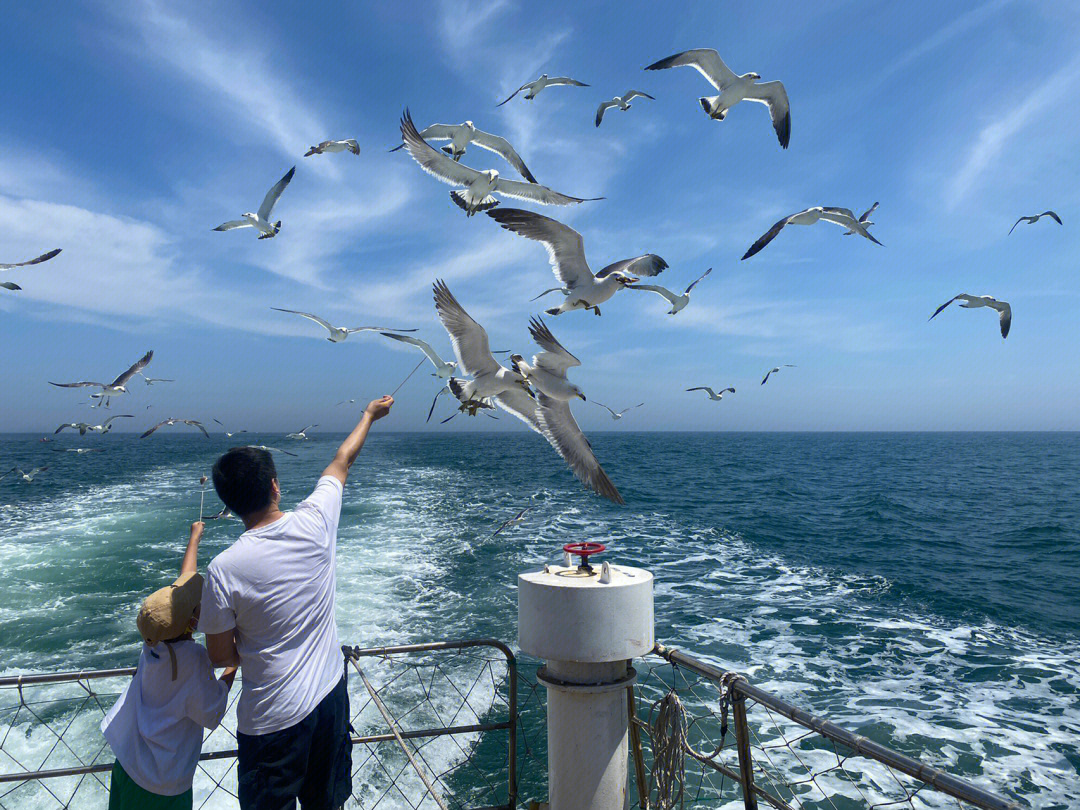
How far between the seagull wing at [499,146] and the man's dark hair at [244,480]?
6.20 metres

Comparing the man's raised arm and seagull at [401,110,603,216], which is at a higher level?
seagull at [401,110,603,216]

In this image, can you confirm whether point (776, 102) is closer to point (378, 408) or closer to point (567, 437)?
point (567, 437)

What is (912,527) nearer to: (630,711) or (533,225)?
(533,225)

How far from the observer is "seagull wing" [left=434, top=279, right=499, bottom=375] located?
16.9ft

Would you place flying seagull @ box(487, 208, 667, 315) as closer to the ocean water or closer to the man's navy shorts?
the man's navy shorts

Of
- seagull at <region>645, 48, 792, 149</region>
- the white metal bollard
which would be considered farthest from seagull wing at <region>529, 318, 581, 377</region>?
seagull at <region>645, 48, 792, 149</region>

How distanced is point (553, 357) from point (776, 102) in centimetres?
461

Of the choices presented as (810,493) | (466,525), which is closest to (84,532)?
(466,525)

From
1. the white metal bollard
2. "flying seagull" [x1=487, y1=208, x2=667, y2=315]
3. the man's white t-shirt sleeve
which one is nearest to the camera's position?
the man's white t-shirt sleeve

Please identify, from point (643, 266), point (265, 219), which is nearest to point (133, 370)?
point (265, 219)

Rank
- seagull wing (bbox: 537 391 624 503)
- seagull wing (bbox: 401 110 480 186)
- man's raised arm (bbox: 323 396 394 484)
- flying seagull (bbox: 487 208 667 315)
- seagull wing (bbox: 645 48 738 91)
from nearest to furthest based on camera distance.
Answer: man's raised arm (bbox: 323 396 394 484)
seagull wing (bbox: 537 391 624 503)
flying seagull (bbox: 487 208 667 315)
seagull wing (bbox: 401 110 480 186)
seagull wing (bbox: 645 48 738 91)

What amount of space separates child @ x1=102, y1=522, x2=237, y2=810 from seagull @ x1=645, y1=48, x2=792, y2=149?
24.7 feet

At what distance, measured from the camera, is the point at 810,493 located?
32469mm

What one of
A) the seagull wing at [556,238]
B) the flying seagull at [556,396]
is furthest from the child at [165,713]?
the seagull wing at [556,238]
